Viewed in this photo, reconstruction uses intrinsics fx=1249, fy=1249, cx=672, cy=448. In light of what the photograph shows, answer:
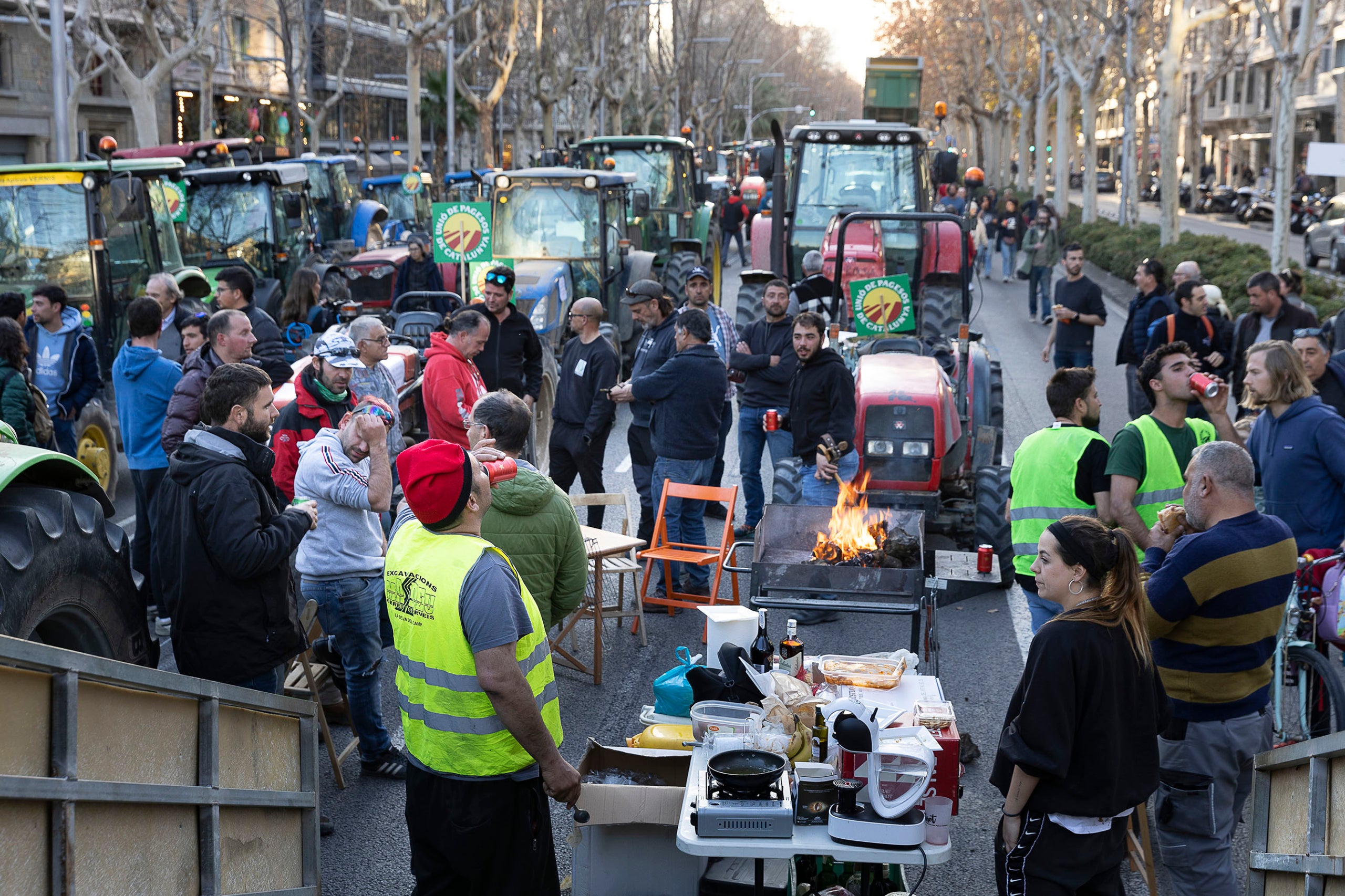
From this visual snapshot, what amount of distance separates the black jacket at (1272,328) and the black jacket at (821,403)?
342 centimetres

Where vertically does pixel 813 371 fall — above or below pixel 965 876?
above

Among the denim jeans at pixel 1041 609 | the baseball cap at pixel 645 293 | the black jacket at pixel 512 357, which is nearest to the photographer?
the denim jeans at pixel 1041 609

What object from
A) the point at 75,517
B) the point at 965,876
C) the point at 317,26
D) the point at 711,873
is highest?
the point at 317,26

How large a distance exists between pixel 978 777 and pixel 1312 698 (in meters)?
1.52

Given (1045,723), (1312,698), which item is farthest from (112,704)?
(1312,698)

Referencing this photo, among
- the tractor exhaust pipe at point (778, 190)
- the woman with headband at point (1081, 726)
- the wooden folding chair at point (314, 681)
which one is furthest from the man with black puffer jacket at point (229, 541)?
the tractor exhaust pipe at point (778, 190)

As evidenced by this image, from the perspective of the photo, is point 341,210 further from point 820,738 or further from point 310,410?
point 820,738

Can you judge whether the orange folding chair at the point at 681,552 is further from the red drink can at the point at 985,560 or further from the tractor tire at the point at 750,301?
the tractor tire at the point at 750,301

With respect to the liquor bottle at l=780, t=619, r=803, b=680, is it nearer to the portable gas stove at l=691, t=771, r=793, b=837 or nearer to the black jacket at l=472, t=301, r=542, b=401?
the portable gas stove at l=691, t=771, r=793, b=837

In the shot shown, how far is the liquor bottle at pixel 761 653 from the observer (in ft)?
15.6

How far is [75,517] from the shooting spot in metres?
4.61

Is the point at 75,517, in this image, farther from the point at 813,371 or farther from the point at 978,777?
the point at 813,371

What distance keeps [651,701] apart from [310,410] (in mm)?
2290

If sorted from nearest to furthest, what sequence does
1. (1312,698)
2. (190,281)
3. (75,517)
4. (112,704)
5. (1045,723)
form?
(112,704) → (1045,723) → (75,517) → (1312,698) → (190,281)
